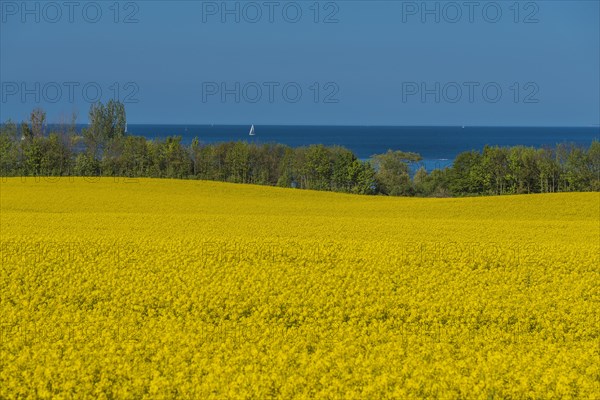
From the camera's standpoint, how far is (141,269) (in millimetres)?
14250

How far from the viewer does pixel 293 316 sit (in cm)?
1121

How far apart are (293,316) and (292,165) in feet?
200

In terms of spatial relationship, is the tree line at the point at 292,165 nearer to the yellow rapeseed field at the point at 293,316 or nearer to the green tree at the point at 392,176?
the green tree at the point at 392,176

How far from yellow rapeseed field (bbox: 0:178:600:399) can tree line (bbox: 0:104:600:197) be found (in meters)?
45.3

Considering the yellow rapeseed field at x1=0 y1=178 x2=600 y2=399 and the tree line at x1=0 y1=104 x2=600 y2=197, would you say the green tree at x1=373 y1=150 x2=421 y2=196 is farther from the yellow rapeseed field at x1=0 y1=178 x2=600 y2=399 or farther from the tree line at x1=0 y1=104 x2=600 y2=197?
the yellow rapeseed field at x1=0 y1=178 x2=600 y2=399

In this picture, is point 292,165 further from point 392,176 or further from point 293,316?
point 293,316

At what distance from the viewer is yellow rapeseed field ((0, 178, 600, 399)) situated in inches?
326

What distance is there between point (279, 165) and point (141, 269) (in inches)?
2314

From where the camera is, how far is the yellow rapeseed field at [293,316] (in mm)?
8281

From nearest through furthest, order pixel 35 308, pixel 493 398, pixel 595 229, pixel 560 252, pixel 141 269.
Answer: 1. pixel 493 398
2. pixel 35 308
3. pixel 141 269
4. pixel 560 252
5. pixel 595 229

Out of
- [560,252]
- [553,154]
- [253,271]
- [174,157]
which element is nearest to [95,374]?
[253,271]

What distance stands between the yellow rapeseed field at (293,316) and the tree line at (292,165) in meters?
45.3

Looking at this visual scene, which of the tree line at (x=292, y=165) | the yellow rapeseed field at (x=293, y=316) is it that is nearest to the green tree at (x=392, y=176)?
the tree line at (x=292, y=165)

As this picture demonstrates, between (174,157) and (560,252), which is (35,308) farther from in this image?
(174,157)
